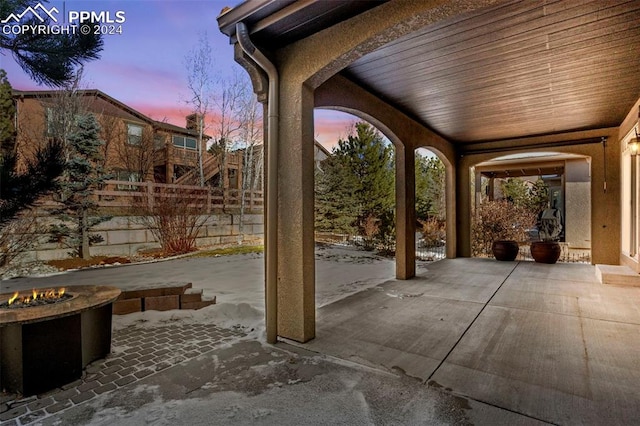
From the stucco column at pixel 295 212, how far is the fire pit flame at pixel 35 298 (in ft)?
6.81

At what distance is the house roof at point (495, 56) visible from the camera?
314 cm

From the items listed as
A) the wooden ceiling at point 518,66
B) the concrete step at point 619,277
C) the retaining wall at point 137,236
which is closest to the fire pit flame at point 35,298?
the wooden ceiling at point 518,66

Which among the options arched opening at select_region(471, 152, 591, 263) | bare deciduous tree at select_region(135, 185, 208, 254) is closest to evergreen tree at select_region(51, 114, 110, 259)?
bare deciduous tree at select_region(135, 185, 208, 254)

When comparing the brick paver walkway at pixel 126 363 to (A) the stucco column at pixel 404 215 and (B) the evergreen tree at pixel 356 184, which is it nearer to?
(A) the stucco column at pixel 404 215

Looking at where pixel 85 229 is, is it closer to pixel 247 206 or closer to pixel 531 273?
pixel 247 206

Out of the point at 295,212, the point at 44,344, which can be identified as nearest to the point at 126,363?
the point at 44,344

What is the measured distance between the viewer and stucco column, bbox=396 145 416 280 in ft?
21.8

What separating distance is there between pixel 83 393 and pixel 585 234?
14179 mm

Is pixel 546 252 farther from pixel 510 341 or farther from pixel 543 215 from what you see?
pixel 510 341

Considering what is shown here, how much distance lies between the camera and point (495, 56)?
4047 mm

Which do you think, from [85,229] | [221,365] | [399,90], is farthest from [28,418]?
[85,229]

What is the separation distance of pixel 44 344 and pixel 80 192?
7840 mm

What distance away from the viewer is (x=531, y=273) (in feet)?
23.8

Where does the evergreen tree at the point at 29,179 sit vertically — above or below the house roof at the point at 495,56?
below
